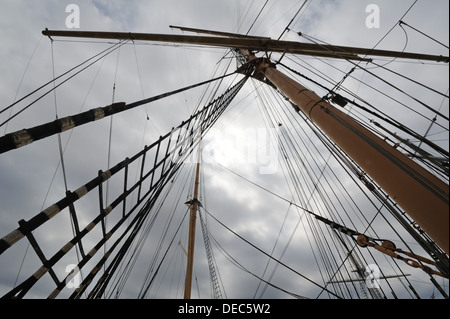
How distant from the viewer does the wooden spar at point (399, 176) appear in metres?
1.30

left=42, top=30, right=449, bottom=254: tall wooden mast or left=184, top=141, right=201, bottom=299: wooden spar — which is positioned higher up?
left=184, top=141, right=201, bottom=299: wooden spar

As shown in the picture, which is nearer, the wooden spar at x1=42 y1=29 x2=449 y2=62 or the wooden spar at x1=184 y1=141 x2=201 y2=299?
the wooden spar at x1=42 y1=29 x2=449 y2=62

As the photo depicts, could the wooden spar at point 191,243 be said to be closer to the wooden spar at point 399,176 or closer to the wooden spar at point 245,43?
the wooden spar at point 245,43

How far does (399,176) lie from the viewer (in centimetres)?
162

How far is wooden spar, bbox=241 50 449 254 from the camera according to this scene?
130 centimetres

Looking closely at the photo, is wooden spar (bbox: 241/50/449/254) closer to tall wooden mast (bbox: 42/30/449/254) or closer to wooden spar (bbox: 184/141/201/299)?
tall wooden mast (bbox: 42/30/449/254)

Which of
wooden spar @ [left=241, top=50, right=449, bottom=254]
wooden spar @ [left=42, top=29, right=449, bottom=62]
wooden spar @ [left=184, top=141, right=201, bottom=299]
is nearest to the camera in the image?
wooden spar @ [left=241, top=50, right=449, bottom=254]

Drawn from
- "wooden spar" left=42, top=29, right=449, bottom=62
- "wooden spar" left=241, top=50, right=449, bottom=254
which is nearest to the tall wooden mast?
"wooden spar" left=241, top=50, right=449, bottom=254

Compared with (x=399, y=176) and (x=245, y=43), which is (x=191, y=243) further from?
(x=399, y=176)

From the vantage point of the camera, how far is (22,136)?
148 centimetres

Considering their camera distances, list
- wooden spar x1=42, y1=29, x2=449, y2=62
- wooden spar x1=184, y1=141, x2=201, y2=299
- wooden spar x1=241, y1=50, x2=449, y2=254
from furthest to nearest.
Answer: wooden spar x1=184, y1=141, x2=201, y2=299
wooden spar x1=42, y1=29, x2=449, y2=62
wooden spar x1=241, y1=50, x2=449, y2=254
